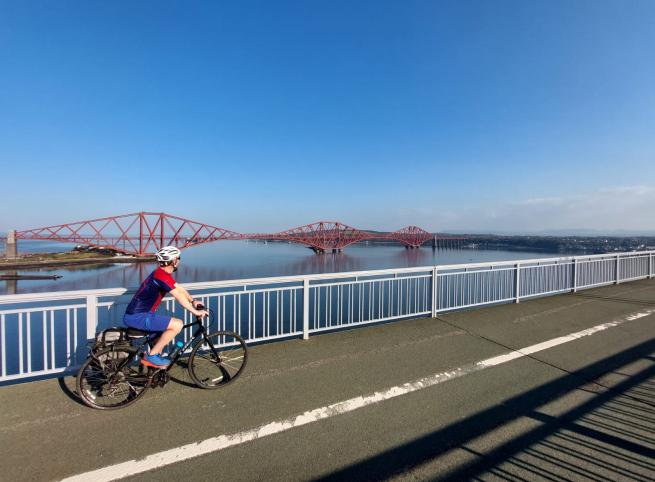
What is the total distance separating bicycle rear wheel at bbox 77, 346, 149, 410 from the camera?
10.0 feet

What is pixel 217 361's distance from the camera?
369 centimetres

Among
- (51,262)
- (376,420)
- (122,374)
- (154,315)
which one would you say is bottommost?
(51,262)

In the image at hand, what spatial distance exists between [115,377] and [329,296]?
3.36 metres

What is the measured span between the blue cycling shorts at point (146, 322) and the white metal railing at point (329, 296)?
0.64 metres

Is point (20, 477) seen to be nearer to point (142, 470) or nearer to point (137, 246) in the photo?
point (142, 470)

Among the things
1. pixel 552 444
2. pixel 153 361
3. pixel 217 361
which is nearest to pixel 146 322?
pixel 153 361

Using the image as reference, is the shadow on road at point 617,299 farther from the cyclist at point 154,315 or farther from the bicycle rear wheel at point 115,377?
the bicycle rear wheel at point 115,377

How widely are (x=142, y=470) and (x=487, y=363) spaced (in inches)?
150

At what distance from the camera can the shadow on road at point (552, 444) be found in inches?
86.1

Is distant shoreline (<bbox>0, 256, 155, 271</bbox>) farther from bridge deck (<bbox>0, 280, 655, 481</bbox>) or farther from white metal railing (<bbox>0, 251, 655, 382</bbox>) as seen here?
bridge deck (<bbox>0, 280, 655, 481</bbox>)

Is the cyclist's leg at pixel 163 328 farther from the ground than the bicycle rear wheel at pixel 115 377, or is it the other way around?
the cyclist's leg at pixel 163 328

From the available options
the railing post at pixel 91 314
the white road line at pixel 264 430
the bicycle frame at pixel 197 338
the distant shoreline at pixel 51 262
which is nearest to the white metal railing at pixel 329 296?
the railing post at pixel 91 314

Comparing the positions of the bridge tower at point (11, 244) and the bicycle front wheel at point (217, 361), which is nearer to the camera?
the bicycle front wheel at point (217, 361)

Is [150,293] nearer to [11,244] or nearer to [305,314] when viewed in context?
[305,314]
